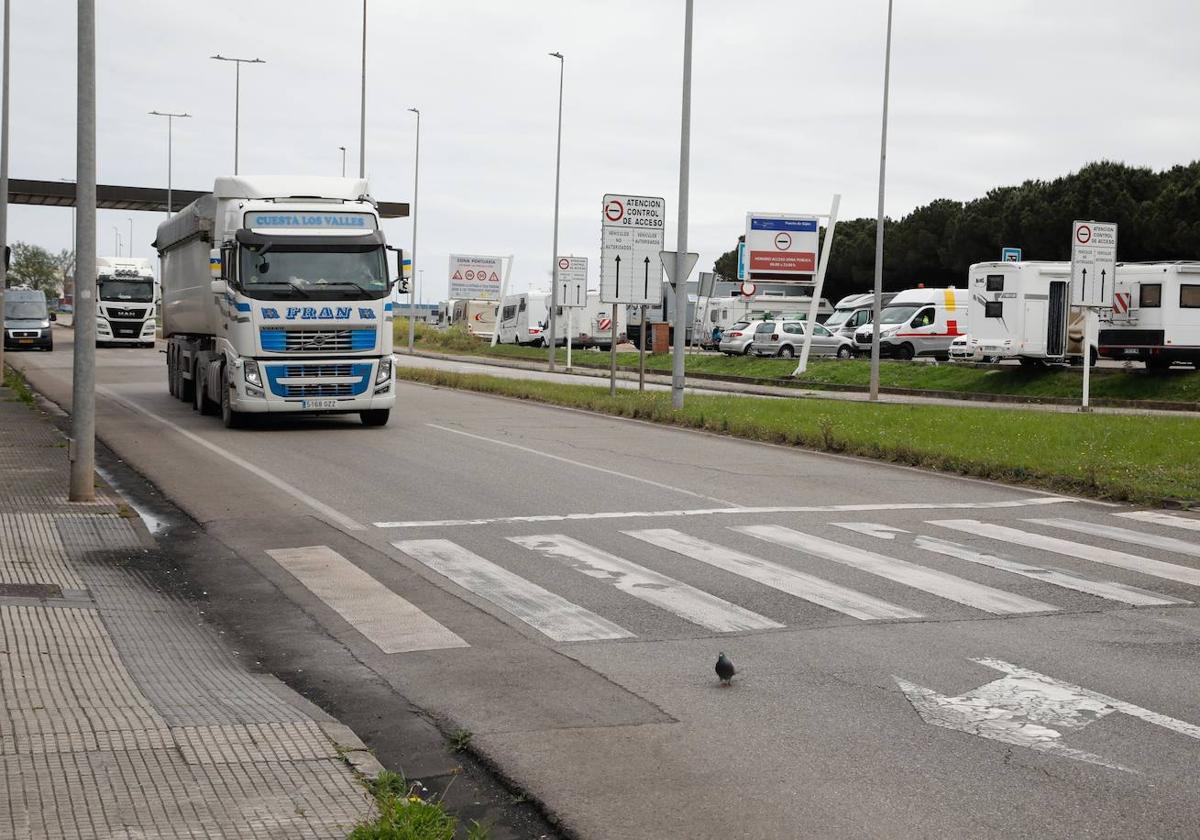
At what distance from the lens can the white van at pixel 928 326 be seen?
1928 inches

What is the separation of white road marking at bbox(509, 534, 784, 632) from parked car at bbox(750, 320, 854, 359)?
43240 millimetres

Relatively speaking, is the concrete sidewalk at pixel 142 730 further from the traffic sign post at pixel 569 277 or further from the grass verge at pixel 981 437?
the traffic sign post at pixel 569 277

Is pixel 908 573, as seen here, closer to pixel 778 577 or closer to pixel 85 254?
pixel 778 577

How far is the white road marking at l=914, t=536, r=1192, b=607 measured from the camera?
9172 millimetres

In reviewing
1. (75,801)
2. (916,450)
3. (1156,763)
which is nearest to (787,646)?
(1156,763)

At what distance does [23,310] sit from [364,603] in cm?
4791

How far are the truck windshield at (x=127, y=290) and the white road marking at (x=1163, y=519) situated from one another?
154ft

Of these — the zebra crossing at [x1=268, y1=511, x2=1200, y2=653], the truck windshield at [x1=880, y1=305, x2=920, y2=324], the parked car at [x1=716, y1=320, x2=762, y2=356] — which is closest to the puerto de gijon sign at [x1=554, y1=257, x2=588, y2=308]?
the parked car at [x1=716, y1=320, x2=762, y2=356]

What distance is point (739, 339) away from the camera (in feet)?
181

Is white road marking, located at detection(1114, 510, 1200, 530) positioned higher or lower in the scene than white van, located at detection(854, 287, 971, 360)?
lower

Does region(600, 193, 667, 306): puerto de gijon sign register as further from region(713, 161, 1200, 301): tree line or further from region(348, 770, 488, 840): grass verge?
region(713, 161, 1200, 301): tree line

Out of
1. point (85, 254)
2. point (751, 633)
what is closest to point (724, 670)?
point (751, 633)

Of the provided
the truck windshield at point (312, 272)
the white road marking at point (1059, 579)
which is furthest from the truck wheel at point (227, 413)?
the white road marking at point (1059, 579)

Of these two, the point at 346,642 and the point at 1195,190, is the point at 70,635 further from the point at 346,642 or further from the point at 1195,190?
the point at 1195,190
